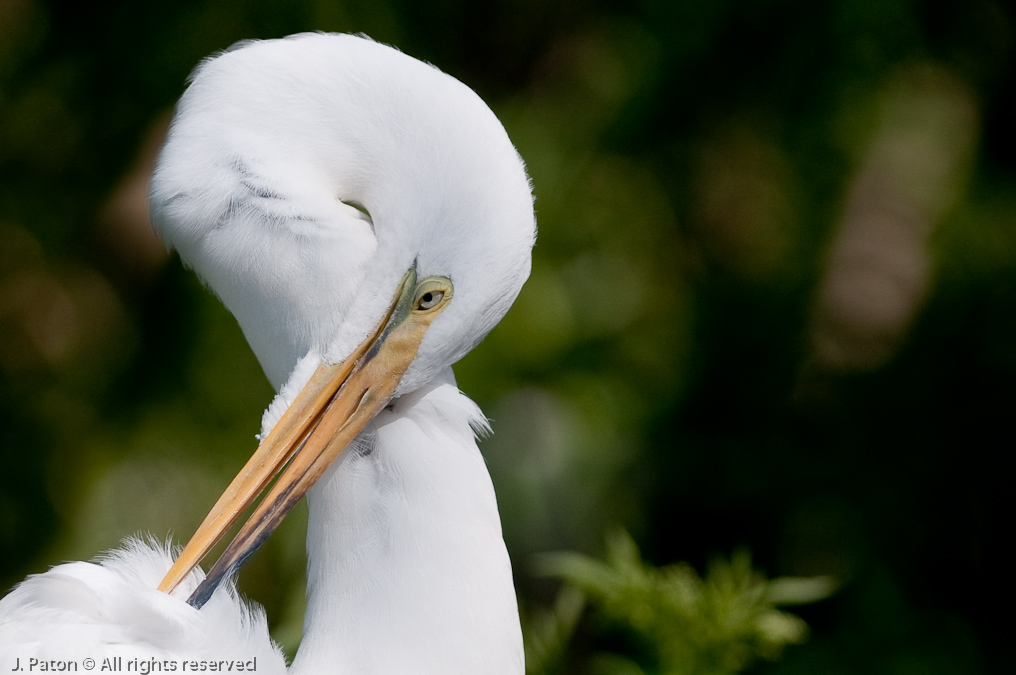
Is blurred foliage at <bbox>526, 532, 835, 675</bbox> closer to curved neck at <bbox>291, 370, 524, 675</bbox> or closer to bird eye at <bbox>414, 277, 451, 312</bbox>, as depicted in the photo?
curved neck at <bbox>291, 370, 524, 675</bbox>

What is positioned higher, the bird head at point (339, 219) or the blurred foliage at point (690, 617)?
the bird head at point (339, 219)

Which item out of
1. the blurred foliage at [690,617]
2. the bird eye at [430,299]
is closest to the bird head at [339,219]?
the bird eye at [430,299]

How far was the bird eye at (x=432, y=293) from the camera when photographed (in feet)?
2.70

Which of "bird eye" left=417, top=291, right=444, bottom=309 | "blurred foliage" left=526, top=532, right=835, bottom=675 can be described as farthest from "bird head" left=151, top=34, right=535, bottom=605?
"blurred foliage" left=526, top=532, right=835, bottom=675

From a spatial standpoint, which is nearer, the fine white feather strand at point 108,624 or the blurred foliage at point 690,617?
the fine white feather strand at point 108,624

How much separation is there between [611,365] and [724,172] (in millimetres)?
590

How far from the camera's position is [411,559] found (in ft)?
2.79

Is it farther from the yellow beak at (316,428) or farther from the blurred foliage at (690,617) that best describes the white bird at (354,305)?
the blurred foliage at (690,617)

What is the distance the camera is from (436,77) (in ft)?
2.74

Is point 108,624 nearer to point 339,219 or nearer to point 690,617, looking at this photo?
point 339,219

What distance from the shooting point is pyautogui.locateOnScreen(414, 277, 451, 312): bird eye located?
0.82 metres

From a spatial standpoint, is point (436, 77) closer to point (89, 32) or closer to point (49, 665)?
point (49, 665)

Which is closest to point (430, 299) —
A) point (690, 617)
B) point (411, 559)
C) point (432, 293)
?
point (432, 293)

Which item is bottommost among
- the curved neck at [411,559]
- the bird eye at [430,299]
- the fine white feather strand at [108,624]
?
the fine white feather strand at [108,624]
